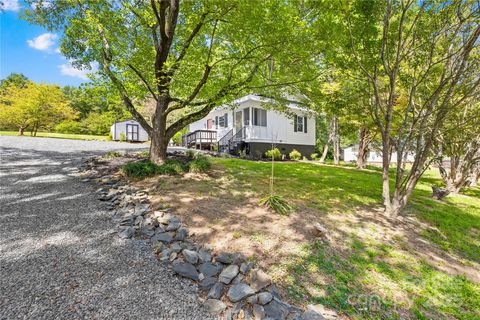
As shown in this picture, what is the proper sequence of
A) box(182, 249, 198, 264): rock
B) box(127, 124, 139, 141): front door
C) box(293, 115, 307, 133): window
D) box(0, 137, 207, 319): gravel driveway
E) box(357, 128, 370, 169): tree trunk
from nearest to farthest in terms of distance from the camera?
box(0, 137, 207, 319): gravel driveway → box(182, 249, 198, 264): rock → box(357, 128, 370, 169): tree trunk → box(293, 115, 307, 133): window → box(127, 124, 139, 141): front door

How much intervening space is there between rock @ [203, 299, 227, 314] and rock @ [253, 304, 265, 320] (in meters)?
0.33

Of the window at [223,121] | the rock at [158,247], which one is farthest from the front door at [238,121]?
the rock at [158,247]

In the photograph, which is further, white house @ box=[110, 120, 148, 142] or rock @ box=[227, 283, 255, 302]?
white house @ box=[110, 120, 148, 142]

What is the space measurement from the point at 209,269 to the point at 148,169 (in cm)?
453

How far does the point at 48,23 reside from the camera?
7797 mm

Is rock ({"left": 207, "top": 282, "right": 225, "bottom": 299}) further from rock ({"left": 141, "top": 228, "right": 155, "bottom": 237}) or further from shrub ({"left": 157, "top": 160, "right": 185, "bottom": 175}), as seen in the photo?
shrub ({"left": 157, "top": 160, "right": 185, "bottom": 175})

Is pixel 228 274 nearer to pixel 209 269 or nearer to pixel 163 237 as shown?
pixel 209 269

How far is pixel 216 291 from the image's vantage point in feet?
9.07

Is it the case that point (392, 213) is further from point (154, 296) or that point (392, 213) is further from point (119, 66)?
point (119, 66)

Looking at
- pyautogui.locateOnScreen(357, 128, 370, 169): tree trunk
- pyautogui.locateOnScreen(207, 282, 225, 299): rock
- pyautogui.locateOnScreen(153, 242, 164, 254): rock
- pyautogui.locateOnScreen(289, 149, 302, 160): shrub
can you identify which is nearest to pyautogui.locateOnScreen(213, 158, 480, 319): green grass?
pyautogui.locateOnScreen(207, 282, 225, 299): rock

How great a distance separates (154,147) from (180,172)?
1.49 metres

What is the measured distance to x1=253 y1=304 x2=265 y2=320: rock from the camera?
2451 mm

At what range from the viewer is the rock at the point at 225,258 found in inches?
127

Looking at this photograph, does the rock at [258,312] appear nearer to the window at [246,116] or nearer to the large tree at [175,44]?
the large tree at [175,44]
